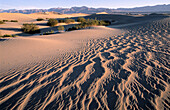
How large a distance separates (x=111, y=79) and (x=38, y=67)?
2.43 meters

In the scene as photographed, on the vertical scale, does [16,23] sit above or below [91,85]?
below

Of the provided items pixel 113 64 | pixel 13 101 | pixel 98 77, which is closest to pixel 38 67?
pixel 13 101

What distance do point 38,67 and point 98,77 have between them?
82.0 inches

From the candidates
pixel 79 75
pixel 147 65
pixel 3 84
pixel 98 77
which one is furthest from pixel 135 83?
pixel 3 84

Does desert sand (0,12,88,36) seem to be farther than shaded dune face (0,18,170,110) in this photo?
Yes

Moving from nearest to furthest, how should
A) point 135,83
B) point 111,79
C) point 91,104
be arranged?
point 91,104
point 135,83
point 111,79

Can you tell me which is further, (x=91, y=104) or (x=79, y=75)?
(x=79, y=75)

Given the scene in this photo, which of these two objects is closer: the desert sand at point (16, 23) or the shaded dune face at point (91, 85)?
the shaded dune face at point (91, 85)

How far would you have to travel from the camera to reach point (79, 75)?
2.95 m

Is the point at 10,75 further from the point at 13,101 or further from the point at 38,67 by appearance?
the point at 13,101

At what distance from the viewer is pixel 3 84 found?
8.65ft

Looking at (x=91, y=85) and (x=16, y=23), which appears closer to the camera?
(x=91, y=85)

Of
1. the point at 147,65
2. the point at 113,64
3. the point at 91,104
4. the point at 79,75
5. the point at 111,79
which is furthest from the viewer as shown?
the point at 113,64

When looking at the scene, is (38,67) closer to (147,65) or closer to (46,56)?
(46,56)
